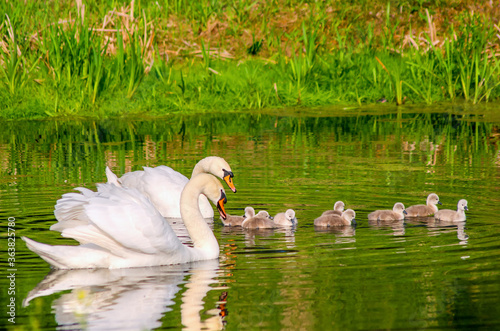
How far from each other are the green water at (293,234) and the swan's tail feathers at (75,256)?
0.51 ft

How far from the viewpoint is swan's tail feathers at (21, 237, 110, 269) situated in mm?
6820

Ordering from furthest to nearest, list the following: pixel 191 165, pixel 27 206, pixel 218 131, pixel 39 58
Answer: pixel 39 58
pixel 218 131
pixel 191 165
pixel 27 206

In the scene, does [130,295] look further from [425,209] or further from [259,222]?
[425,209]

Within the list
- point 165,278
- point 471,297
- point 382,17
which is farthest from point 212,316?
point 382,17

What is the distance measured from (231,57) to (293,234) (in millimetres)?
11313

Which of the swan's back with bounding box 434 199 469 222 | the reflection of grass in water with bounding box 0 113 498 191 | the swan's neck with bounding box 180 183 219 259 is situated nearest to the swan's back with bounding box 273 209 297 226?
the swan's neck with bounding box 180 183 219 259

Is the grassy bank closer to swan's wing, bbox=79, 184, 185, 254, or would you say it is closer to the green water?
the green water

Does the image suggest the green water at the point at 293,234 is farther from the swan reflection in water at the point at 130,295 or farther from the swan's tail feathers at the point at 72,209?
the swan's tail feathers at the point at 72,209

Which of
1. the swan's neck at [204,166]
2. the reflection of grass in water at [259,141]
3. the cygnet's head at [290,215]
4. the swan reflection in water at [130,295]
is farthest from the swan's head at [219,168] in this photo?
the reflection of grass in water at [259,141]

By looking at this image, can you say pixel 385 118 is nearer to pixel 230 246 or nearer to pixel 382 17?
pixel 382 17

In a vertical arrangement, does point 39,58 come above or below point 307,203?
above

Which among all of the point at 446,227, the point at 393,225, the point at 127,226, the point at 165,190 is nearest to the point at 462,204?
the point at 446,227

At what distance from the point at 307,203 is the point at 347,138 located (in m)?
4.70

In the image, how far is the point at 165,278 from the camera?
6.71 m
